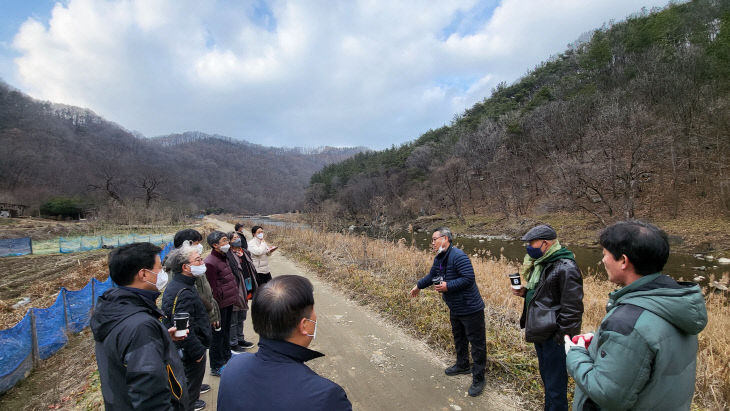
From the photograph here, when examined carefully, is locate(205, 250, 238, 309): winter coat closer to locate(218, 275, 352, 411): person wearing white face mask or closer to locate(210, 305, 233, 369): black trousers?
locate(210, 305, 233, 369): black trousers

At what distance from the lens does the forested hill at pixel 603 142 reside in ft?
65.2

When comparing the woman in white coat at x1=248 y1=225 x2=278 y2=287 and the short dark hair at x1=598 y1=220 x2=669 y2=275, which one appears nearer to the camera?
the short dark hair at x1=598 y1=220 x2=669 y2=275

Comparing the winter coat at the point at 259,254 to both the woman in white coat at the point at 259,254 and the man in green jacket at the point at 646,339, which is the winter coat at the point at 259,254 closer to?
the woman in white coat at the point at 259,254

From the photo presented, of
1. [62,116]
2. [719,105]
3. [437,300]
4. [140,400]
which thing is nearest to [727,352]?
[437,300]

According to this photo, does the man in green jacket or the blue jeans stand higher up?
the man in green jacket

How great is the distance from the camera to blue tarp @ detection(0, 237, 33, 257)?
17281 millimetres

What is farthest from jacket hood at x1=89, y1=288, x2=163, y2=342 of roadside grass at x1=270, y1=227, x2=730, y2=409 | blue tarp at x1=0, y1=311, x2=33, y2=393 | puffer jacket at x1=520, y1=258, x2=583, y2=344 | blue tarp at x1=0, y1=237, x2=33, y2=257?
blue tarp at x1=0, y1=237, x2=33, y2=257

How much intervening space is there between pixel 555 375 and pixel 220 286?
380 cm

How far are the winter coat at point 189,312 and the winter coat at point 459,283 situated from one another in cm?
252

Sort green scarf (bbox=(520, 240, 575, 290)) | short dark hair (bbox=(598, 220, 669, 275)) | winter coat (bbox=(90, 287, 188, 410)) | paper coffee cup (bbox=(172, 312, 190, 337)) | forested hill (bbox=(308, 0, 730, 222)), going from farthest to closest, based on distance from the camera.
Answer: forested hill (bbox=(308, 0, 730, 222)) → green scarf (bbox=(520, 240, 575, 290)) → paper coffee cup (bbox=(172, 312, 190, 337)) → winter coat (bbox=(90, 287, 188, 410)) → short dark hair (bbox=(598, 220, 669, 275))

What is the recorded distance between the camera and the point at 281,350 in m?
1.26

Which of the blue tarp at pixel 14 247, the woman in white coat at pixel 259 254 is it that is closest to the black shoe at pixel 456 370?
the woman in white coat at pixel 259 254

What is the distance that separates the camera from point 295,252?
13.5 meters

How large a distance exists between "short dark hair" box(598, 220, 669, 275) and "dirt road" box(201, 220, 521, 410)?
2409mm
